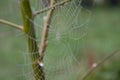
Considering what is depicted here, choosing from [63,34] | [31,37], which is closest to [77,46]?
[63,34]

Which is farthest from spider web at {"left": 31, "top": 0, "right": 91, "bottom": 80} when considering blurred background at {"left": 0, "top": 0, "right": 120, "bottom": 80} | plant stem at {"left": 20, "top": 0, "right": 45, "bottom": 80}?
plant stem at {"left": 20, "top": 0, "right": 45, "bottom": 80}

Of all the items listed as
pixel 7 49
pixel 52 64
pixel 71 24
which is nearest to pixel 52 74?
pixel 52 64

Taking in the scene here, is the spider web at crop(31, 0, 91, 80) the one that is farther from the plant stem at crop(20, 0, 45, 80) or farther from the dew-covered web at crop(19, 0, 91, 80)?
the plant stem at crop(20, 0, 45, 80)

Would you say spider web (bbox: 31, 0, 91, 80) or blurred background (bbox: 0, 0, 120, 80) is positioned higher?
spider web (bbox: 31, 0, 91, 80)

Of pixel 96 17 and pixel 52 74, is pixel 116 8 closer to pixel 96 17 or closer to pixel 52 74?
pixel 96 17

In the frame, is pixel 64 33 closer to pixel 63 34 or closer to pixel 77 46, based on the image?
pixel 63 34
